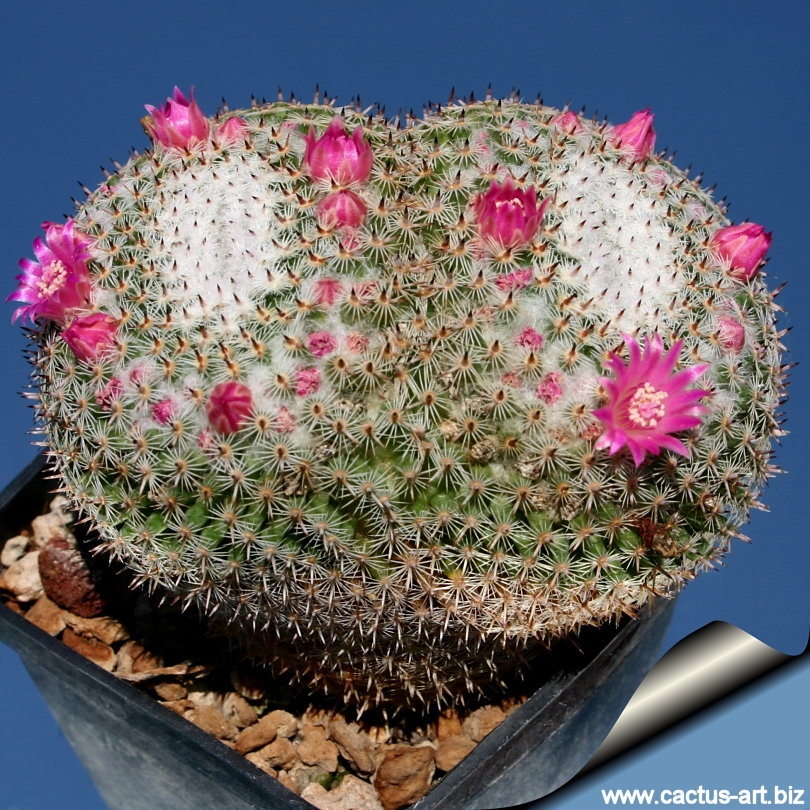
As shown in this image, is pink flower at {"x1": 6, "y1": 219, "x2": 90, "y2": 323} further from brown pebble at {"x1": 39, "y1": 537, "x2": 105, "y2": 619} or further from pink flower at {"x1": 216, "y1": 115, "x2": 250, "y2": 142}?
brown pebble at {"x1": 39, "y1": 537, "x2": 105, "y2": 619}

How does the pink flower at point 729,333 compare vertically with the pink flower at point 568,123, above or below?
below

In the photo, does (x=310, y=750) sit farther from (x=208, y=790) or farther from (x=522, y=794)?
(x=522, y=794)

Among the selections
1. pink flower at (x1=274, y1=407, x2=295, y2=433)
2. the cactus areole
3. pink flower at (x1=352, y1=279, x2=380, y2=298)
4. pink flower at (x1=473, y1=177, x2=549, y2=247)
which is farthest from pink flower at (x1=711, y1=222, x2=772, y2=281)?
pink flower at (x1=274, y1=407, x2=295, y2=433)

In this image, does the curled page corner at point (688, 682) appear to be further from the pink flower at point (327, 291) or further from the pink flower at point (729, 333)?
the pink flower at point (327, 291)

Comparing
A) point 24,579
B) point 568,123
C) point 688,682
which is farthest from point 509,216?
point 24,579

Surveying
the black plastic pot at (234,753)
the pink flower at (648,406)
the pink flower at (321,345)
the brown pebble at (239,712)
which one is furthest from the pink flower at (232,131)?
the brown pebble at (239,712)

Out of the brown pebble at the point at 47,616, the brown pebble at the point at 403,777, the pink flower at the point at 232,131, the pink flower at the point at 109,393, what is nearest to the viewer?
the pink flower at the point at 109,393
